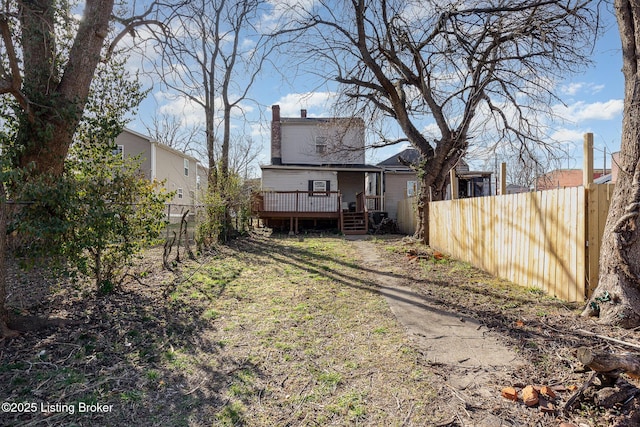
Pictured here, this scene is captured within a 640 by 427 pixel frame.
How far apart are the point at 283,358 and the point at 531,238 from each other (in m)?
4.77

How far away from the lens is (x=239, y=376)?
3.34 metres

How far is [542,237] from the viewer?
5.80m

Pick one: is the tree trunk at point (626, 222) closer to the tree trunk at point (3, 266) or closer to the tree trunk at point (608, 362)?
the tree trunk at point (608, 362)

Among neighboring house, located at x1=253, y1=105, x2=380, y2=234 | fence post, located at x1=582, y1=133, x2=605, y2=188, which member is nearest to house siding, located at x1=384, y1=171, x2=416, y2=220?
neighboring house, located at x1=253, y1=105, x2=380, y2=234

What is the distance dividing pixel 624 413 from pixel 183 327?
4.40 m

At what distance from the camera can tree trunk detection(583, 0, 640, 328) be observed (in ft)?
13.6

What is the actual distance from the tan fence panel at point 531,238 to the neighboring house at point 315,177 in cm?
668

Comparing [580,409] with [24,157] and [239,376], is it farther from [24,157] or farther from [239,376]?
[24,157]

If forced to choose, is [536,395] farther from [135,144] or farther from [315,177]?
[135,144]

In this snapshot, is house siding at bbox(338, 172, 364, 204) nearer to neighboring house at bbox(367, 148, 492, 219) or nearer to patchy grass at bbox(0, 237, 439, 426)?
neighboring house at bbox(367, 148, 492, 219)

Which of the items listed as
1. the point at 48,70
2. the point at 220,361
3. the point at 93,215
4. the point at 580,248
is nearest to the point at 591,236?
the point at 580,248

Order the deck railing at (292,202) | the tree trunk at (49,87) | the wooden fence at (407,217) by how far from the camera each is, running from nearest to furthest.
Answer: the tree trunk at (49,87), the wooden fence at (407,217), the deck railing at (292,202)

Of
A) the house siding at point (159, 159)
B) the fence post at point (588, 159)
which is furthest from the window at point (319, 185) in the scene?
the fence post at point (588, 159)

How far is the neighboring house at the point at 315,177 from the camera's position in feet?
52.6
